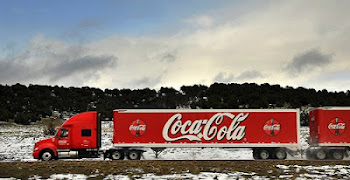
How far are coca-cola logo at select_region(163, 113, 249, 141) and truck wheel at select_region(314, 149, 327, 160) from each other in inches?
204

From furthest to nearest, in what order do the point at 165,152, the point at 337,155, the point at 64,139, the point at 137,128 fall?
the point at 165,152, the point at 337,155, the point at 137,128, the point at 64,139

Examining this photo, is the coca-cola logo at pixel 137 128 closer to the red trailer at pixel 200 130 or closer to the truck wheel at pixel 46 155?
the red trailer at pixel 200 130

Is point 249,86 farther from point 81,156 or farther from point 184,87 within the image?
point 81,156

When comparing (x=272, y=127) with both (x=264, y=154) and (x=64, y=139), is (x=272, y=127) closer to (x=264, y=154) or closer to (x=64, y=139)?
(x=264, y=154)

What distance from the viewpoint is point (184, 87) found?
319ft

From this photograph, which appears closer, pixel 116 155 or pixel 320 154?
pixel 116 155

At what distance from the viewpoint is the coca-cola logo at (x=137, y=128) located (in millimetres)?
26359

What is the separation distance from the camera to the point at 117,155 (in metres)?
26.1

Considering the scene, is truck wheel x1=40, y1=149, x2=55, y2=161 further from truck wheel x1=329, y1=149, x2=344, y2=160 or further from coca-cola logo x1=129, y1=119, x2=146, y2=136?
truck wheel x1=329, y1=149, x2=344, y2=160

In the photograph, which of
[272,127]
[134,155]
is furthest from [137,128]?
[272,127]

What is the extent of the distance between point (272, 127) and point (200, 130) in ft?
15.4

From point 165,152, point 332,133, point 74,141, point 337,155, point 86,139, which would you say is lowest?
point 165,152

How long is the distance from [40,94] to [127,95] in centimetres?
1976

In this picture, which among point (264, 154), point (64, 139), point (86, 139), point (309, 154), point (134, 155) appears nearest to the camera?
point (64, 139)
